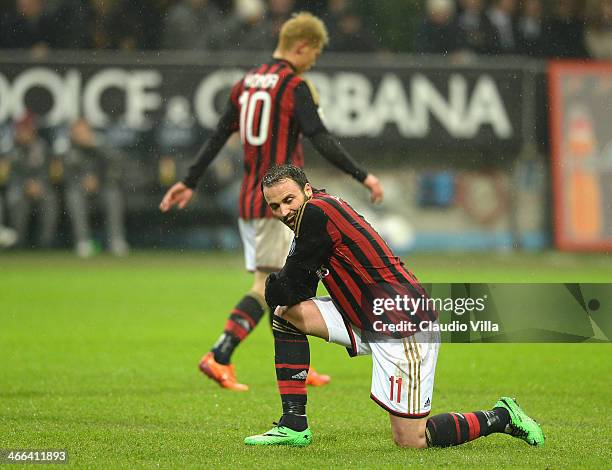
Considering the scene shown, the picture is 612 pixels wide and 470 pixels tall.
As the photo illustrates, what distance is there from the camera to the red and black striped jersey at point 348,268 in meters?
5.37

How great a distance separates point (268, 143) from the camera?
7621 millimetres

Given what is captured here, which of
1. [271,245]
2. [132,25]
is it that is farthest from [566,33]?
[271,245]

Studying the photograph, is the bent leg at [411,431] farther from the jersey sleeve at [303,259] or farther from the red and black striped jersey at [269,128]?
the red and black striped jersey at [269,128]

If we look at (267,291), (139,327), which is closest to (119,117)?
(139,327)

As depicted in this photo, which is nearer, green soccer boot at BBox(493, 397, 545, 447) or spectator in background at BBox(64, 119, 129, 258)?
green soccer boot at BBox(493, 397, 545, 447)

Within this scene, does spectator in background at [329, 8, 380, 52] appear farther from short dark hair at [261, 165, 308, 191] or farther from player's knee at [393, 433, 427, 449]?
player's knee at [393, 433, 427, 449]

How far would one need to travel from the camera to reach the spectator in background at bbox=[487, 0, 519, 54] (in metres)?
17.1

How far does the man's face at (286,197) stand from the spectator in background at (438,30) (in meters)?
11.8

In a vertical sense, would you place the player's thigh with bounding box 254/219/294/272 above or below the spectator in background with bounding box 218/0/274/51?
below

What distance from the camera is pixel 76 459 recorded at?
5168 mm

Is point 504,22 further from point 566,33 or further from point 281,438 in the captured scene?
point 281,438

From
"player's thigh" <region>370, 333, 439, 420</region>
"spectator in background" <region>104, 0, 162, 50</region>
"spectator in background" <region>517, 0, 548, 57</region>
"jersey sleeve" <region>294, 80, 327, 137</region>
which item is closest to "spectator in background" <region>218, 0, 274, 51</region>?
"spectator in background" <region>104, 0, 162, 50</region>

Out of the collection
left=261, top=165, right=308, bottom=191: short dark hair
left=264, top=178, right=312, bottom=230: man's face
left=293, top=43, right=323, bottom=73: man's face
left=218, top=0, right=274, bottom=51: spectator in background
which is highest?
left=218, top=0, right=274, bottom=51: spectator in background

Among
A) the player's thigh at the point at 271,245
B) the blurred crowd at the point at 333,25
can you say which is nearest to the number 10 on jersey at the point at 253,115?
the player's thigh at the point at 271,245
